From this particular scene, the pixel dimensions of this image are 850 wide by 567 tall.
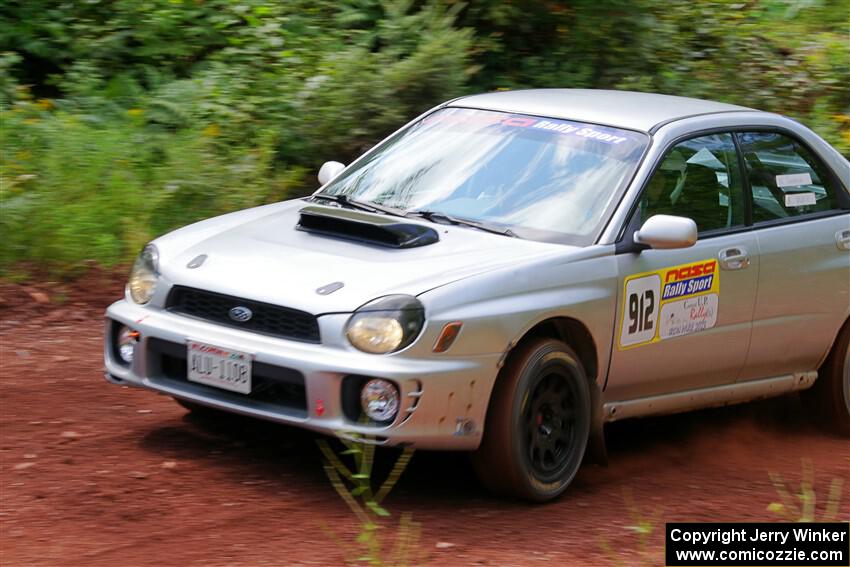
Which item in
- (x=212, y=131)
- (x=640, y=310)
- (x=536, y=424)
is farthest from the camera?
(x=212, y=131)

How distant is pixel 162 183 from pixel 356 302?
4459 mm

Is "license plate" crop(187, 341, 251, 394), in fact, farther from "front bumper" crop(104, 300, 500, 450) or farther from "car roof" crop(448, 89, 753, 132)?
"car roof" crop(448, 89, 753, 132)

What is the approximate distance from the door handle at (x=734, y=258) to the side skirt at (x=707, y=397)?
593 mm

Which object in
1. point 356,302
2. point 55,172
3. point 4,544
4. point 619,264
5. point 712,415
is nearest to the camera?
point 4,544

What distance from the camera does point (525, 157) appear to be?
605 cm

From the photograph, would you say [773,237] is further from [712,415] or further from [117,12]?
[117,12]

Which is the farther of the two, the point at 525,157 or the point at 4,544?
the point at 525,157

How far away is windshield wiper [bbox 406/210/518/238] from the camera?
5645 millimetres

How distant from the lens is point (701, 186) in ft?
20.2

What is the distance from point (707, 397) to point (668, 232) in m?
1.07

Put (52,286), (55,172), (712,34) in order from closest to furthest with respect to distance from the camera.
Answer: (52,286) → (55,172) → (712,34)

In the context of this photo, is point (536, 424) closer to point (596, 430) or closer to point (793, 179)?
point (596, 430)

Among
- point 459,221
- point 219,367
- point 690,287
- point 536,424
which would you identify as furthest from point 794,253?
point 219,367

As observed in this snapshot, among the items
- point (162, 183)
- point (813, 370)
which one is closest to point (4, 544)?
point (813, 370)
